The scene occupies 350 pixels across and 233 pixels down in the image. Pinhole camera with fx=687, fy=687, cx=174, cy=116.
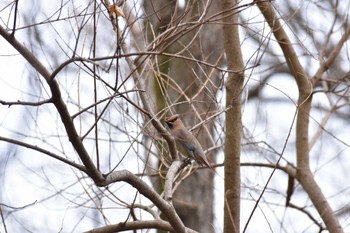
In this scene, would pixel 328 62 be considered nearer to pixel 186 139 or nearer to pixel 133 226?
pixel 186 139

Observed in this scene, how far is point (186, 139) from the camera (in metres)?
5.43

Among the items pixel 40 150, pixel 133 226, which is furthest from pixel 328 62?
pixel 40 150

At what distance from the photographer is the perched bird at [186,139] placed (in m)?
5.35

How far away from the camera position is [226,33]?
16.4ft

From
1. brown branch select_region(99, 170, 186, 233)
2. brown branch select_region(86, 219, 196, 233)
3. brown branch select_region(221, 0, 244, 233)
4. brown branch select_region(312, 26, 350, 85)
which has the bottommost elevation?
brown branch select_region(99, 170, 186, 233)

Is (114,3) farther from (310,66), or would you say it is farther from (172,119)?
(310,66)

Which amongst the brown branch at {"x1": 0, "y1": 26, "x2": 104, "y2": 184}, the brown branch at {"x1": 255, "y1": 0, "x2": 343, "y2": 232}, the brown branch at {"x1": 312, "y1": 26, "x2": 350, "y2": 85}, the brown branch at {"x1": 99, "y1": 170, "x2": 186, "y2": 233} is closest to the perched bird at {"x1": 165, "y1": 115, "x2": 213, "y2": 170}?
the brown branch at {"x1": 255, "y1": 0, "x2": 343, "y2": 232}

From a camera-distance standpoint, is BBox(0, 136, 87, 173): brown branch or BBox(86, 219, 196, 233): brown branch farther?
BBox(86, 219, 196, 233): brown branch

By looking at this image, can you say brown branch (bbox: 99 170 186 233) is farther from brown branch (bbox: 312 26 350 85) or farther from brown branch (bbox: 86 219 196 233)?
brown branch (bbox: 312 26 350 85)

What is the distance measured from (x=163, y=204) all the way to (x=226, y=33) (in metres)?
1.81

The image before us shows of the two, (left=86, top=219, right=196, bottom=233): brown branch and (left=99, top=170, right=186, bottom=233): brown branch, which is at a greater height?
(left=86, top=219, right=196, bottom=233): brown branch

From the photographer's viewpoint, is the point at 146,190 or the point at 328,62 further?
the point at 328,62

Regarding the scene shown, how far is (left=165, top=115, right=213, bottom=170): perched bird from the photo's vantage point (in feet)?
17.6

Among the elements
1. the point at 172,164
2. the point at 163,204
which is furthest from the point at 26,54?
the point at 172,164
